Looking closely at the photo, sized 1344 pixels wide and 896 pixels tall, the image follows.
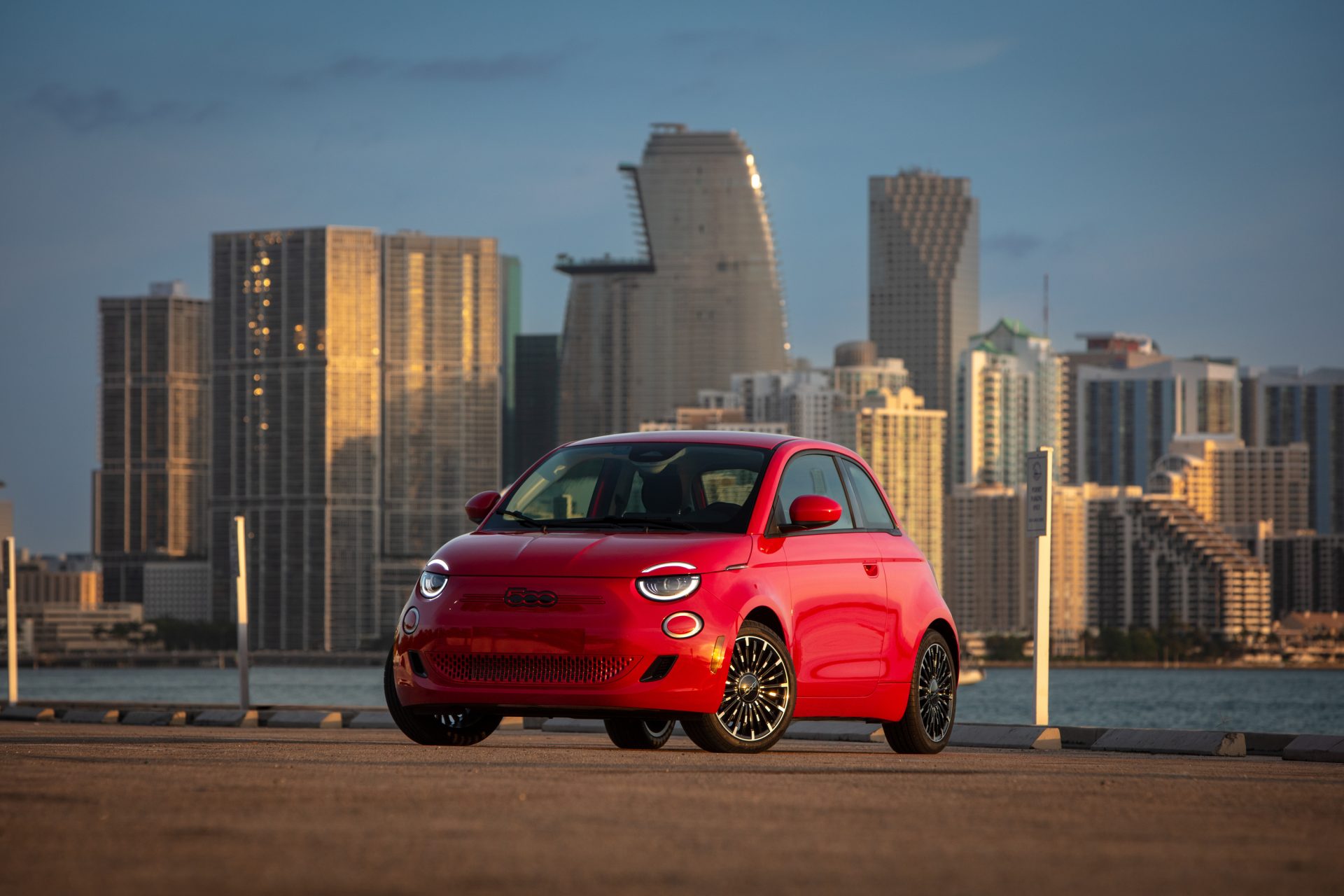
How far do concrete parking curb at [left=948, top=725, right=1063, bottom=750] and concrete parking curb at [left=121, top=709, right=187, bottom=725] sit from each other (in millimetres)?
8459

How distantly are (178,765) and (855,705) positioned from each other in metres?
4.08

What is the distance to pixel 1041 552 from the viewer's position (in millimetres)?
17953

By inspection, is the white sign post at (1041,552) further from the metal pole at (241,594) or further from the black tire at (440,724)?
the metal pole at (241,594)

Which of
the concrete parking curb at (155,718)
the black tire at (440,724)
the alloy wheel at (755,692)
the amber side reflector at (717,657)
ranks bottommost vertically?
the concrete parking curb at (155,718)

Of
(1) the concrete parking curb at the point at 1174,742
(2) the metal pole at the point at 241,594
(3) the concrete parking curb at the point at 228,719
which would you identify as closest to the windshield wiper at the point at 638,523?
(1) the concrete parking curb at the point at 1174,742

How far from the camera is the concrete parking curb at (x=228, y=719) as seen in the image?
19.9m

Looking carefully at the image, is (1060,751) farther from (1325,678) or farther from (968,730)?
(1325,678)

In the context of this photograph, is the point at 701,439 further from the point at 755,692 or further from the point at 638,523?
the point at 755,692

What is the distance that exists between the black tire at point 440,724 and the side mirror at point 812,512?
77.5 inches

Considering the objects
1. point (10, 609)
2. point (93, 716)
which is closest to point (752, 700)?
point (93, 716)

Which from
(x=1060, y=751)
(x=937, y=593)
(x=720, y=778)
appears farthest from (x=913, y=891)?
(x=1060, y=751)

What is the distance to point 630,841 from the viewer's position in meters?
6.81

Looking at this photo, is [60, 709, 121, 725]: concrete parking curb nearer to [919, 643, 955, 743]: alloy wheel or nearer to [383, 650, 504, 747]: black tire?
[383, 650, 504, 747]: black tire

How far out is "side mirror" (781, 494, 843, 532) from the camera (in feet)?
39.1
